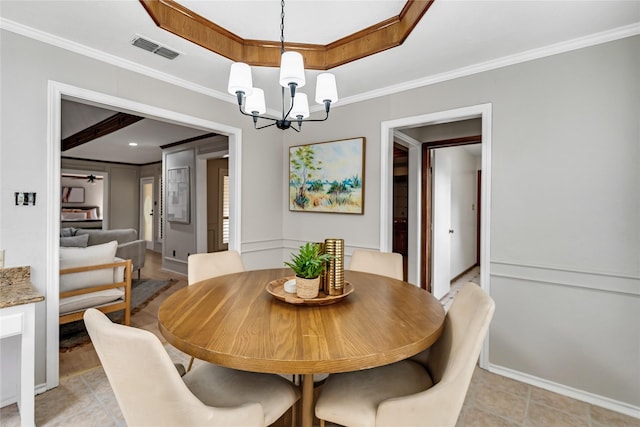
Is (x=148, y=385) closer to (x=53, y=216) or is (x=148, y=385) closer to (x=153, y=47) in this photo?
(x=53, y=216)

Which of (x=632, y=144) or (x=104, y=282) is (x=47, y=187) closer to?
(x=104, y=282)

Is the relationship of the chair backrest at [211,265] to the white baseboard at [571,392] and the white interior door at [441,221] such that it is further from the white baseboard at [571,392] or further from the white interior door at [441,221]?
the white interior door at [441,221]

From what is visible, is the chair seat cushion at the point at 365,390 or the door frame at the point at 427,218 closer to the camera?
the chair seat cushion at the point at 365,390

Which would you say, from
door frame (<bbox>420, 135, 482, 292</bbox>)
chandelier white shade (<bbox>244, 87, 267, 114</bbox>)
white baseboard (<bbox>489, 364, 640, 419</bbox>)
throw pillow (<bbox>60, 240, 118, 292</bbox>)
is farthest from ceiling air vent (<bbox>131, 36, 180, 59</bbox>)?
white baseboard (<bbox>489, 364, 640, 419</bbox>)

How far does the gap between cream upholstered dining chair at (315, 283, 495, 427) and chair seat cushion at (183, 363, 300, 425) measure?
15 centimetres

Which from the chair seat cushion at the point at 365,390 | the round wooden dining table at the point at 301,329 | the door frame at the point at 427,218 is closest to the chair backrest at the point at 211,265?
the round wooden dining table at the point at 301,329

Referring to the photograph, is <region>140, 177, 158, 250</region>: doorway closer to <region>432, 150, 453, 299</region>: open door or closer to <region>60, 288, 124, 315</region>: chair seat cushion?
<region>60, 288, 124, 315</region>: chair seat cushion

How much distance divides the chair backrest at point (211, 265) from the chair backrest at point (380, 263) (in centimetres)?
96

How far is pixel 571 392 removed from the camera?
2119 millimetres

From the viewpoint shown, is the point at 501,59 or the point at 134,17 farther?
the point at 501,59

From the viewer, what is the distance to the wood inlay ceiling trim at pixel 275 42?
6.16 feet

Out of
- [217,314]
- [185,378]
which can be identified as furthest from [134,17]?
[185,378]

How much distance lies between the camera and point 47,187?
2064 millimetres

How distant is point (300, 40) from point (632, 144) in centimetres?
229
